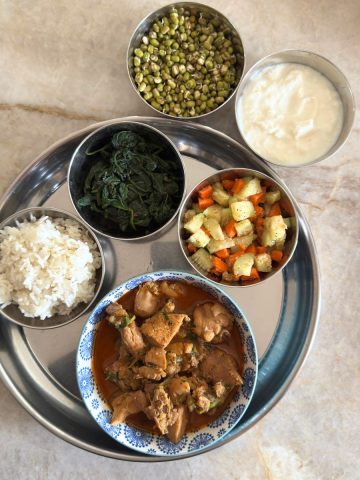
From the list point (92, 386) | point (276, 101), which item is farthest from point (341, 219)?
point (92, 386)

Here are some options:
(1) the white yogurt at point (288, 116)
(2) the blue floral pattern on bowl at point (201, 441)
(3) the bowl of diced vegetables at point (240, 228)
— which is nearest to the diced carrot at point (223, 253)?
(3) the bowl of diced vegetables at point (240, 228)

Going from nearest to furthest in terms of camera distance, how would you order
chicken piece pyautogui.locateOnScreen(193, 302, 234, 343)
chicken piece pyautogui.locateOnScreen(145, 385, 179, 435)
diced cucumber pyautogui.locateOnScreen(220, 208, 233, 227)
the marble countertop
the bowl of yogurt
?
chicken piece pyautogui.locateOnScreen(145, 385, 179, 435)
chicken piece pyautogui.locateOnScreen(193, 302, 234, 343)
diced cucumber pyautogui.locateOnScreen(220, 208, 233, 227)
the bowl of yogurt
the marble countertop

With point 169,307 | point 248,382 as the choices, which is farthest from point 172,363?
point 248,382

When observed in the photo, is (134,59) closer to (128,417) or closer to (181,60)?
(181,60)

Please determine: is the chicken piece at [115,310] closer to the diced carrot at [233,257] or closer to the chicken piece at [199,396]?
the chicken piece at [199,396]

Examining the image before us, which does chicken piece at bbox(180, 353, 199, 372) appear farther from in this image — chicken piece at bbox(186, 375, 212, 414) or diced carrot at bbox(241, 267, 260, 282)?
diced carrot at bbox(241, 267, 260, 282)

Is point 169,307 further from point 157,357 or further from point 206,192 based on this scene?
point 206,192

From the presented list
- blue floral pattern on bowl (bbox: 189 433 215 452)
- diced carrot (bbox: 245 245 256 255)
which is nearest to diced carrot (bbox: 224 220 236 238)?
diced carrot (bbox: 245 245 256 255)
